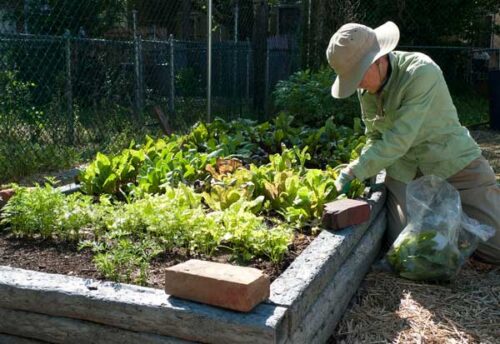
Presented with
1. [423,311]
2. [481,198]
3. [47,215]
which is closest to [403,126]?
[481,198]

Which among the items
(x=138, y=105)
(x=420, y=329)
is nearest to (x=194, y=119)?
(x=138, y=105)

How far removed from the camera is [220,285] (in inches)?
90.6

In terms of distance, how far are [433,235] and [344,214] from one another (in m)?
0.66

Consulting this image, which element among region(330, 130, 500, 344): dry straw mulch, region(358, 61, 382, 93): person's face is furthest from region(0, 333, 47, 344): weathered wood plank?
region(358, 61, 382, 93): person's face

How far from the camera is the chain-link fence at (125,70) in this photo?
264 inches

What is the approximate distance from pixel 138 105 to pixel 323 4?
453 centimetres

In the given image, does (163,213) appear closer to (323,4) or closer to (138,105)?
(138,105)

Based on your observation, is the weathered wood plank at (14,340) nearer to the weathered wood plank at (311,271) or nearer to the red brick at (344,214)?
the weathered wood plank at (311,271)

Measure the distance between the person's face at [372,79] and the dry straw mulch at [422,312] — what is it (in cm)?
113

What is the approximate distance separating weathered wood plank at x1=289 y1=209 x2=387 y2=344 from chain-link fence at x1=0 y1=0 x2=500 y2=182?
128 inches

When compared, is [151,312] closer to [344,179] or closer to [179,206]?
[179,206]

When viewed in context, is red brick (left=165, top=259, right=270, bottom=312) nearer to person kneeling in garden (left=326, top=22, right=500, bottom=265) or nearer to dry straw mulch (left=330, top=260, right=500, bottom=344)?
dry straw mulch (left=330, top=260, right=500, bottom=344)

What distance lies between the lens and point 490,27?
59.4 ft

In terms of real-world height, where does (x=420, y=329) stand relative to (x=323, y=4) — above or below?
below
